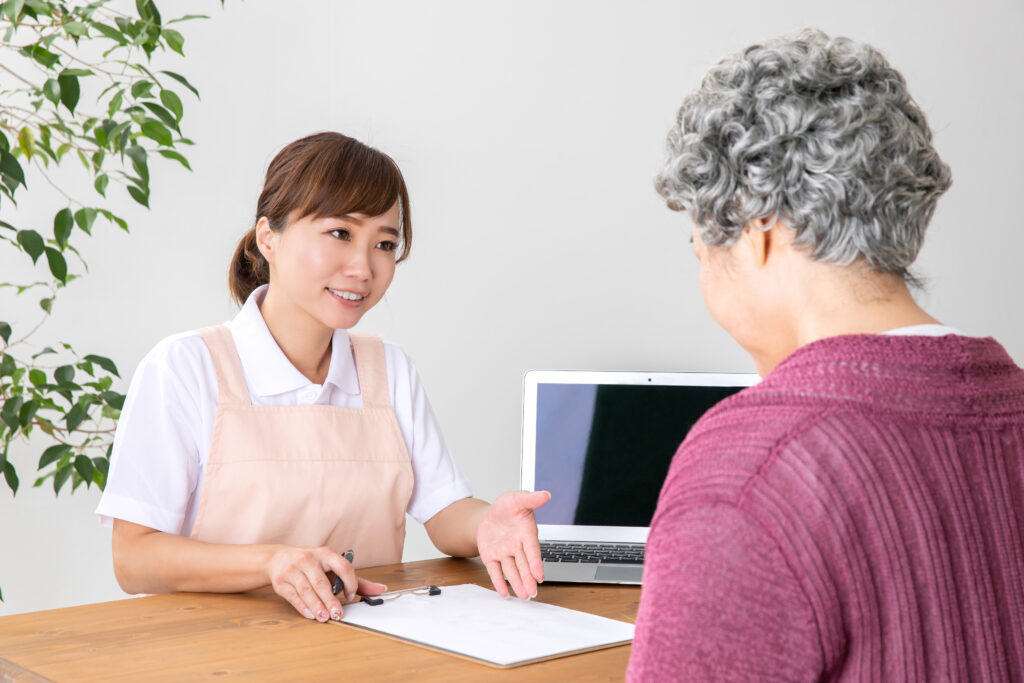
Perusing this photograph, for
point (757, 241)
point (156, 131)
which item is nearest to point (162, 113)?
point (156, 131)

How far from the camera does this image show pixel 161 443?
1.63 m

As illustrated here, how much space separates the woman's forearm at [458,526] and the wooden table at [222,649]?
346 millimetres

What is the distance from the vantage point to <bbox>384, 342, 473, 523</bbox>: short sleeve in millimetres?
1909

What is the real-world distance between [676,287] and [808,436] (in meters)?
2.06

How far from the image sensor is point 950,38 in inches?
109

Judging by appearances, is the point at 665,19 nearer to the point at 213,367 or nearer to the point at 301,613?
the point at 213,367

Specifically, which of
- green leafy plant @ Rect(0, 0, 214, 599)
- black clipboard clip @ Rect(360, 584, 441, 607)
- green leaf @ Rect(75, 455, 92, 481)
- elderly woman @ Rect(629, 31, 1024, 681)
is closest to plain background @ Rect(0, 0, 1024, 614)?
green leafy plant @ Rect(0, 0, 214, 599)

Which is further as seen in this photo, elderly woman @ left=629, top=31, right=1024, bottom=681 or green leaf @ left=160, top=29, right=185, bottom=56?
green leaf @ left=160, top=29, right=185, bottom=56

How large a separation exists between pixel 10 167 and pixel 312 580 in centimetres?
111

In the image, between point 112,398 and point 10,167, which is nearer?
point 10,167

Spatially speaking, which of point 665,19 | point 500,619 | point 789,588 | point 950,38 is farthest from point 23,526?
point 950,38

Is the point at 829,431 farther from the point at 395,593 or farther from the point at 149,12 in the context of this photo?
the point at 149,12

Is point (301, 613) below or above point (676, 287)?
below

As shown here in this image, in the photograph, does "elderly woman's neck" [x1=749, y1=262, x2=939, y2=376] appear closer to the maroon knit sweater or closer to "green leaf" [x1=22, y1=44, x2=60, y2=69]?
the maroon knit sweater
